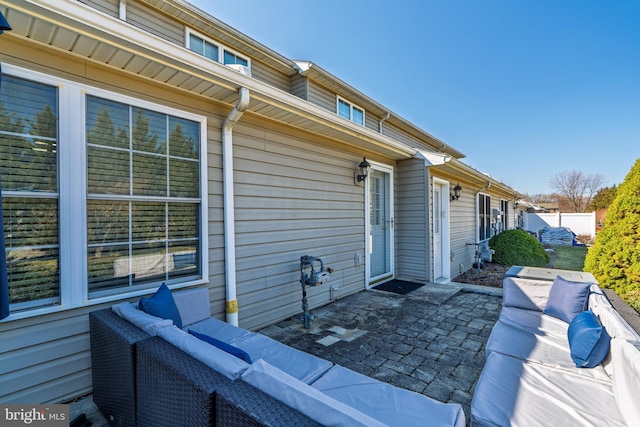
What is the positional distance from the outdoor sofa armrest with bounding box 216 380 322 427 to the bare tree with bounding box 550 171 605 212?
37.9 meters

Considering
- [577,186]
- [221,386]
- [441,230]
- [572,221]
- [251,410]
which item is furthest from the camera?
[577,186]

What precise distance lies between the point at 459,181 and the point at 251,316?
643 centimetres

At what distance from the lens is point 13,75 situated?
→ 1.94 metres

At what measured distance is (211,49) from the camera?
4.81m

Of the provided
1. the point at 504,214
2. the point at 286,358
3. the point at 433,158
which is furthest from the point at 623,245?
the point at 504,214

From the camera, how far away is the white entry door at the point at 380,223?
18.1 feet

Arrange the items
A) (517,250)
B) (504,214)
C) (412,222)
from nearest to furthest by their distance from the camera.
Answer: (412,222)
(517,250)
(504,214)

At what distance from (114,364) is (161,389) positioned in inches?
27.0

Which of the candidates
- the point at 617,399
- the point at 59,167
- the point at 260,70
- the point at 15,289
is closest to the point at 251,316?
the point at 15,289

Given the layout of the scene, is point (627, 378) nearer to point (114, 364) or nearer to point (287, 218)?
point (114, 364)

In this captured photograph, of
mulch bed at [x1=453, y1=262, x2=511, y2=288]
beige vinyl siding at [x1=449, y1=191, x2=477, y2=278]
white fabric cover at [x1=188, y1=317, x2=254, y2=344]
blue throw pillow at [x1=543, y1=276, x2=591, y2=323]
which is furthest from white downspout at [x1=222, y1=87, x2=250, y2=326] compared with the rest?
beige vinyl siding at [x1=449, y1=191, x2=477, y2=278]

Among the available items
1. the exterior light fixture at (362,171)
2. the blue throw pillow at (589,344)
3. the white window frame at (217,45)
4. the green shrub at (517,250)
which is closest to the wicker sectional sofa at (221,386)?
the blue throw pillow at (589,344)

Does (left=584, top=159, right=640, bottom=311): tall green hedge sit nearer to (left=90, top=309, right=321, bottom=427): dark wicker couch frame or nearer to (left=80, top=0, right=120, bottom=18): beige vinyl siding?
(left=90, top=309, right=321, bottom=427): dark wicker couch frame

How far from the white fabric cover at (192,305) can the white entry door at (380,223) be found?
3.32 meters
